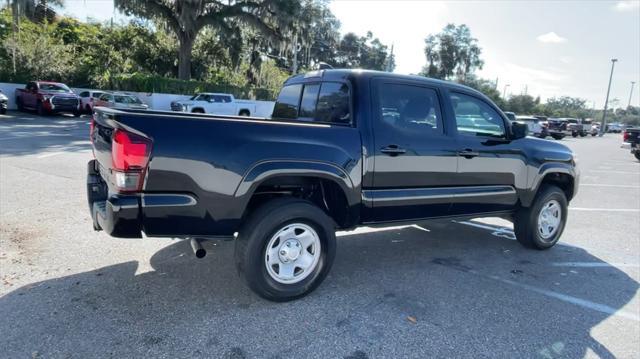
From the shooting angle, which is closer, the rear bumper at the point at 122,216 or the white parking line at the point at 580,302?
the rear bumper at the point at 122,216

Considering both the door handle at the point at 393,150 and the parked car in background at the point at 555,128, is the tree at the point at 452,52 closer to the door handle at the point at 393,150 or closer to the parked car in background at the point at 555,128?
the parked car in background at the point at 555,128

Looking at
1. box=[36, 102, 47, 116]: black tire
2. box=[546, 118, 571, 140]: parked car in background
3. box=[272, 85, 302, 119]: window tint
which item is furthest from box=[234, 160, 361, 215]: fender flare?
box=[546, 118, 571, 140]: parked car in background

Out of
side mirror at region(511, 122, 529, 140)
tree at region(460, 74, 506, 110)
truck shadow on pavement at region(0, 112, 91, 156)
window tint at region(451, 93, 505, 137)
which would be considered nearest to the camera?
window tint at region(451, 93, 505, 137)

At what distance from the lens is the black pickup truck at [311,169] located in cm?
302

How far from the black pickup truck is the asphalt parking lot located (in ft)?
1.42

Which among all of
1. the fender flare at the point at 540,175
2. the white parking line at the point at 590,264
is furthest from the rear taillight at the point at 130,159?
the white parking line at the point at 590,264

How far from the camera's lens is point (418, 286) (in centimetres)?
404

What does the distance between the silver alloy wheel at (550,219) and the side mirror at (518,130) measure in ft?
3.32

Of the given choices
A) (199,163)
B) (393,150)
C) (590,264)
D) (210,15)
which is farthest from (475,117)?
(210,15)

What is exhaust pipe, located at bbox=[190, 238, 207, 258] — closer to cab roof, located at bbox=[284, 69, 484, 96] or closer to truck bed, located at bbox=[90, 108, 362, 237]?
truck bed, located at bbox=[90, 108, 362, 237]

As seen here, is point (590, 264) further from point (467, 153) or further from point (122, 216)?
point (122, 216)

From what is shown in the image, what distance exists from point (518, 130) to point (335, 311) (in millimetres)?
3065

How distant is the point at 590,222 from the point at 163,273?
6.64m

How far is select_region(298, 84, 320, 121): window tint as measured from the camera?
14.5ft
